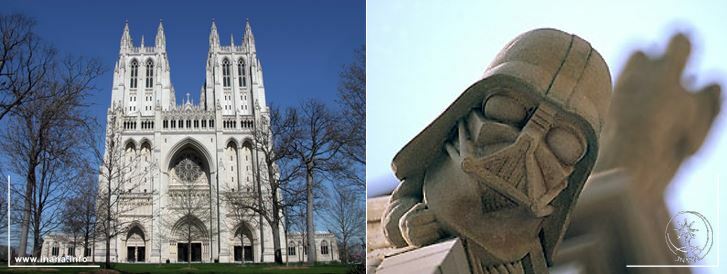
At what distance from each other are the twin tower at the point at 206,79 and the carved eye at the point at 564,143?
3.24 meters

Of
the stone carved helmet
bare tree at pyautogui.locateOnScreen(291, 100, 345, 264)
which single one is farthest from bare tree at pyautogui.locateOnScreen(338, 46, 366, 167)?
the stone carved helmet

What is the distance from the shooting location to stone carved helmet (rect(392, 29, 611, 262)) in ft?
7.54

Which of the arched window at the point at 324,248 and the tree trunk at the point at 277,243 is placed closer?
the tree trunk at the point at 277,243

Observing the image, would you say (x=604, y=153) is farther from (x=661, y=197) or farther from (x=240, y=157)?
(x=240, y=157)

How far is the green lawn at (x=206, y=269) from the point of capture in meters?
4.41

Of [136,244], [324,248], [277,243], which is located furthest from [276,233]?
[136,244]

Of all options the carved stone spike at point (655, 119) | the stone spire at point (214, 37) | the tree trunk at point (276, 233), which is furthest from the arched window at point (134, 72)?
the carved stone spike at point (655, 119)

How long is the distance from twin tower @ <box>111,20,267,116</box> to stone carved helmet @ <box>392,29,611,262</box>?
2.95 m

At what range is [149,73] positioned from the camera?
16.4 feet

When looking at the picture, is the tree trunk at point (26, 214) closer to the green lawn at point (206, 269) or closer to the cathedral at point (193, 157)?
the green lawn at point (206, 269)

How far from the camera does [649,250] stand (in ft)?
17.0

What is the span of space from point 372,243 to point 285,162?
3.12 ft

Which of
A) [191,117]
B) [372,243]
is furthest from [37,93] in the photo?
[372,243]

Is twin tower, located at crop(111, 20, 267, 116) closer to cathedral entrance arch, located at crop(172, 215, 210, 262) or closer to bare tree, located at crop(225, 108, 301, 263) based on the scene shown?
bare tree, located at crop(225, 108, 301, 263)
